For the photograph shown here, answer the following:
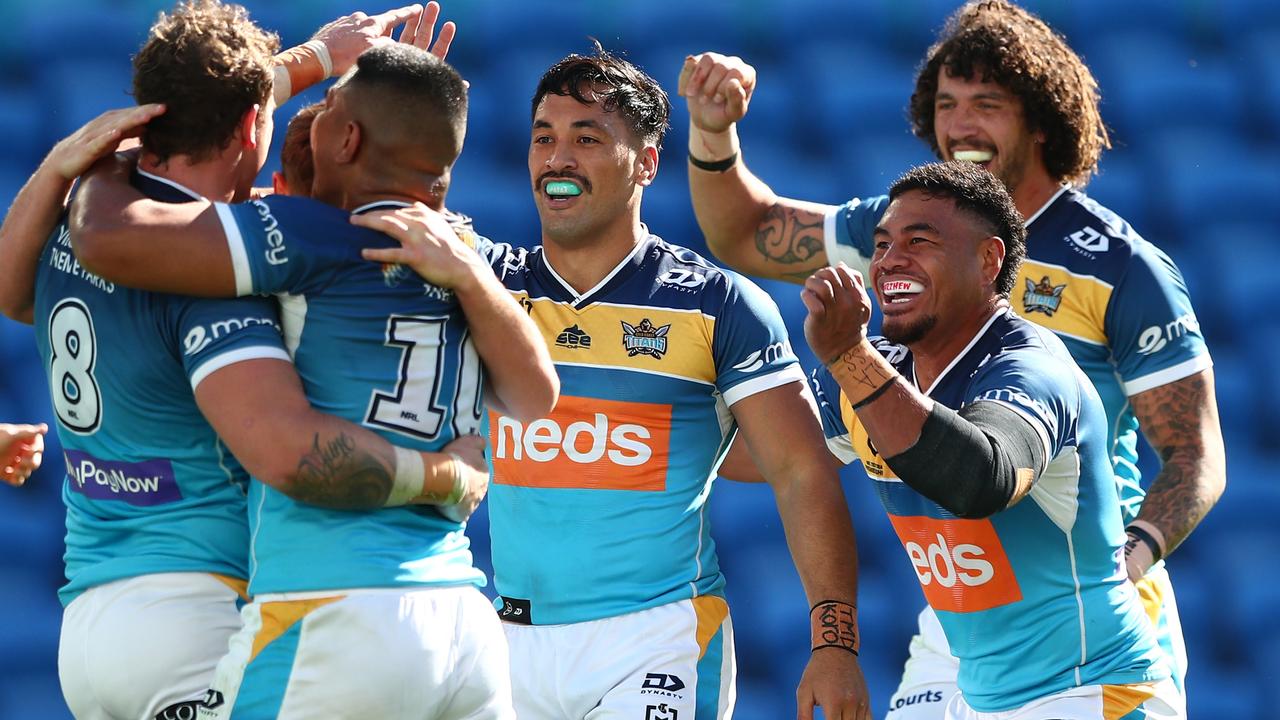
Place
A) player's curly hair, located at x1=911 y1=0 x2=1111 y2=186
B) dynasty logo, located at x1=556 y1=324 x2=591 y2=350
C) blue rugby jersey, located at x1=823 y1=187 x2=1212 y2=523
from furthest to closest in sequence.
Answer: player's curly hair, located at x1=911 y1=0 x2=1111 y2=186
blue rugby jersey, located at x1=823 y1=187 x2=1212 y2=523
dynasty logo, located at x1=556 y1=324 x2=591 y2=350

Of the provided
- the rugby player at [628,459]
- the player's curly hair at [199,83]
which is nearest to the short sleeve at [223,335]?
the player's curly hair at [199,83]

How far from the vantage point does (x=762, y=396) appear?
4.05 metres

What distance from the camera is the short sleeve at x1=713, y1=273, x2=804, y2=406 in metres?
4.06

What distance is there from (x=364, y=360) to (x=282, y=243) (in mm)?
255

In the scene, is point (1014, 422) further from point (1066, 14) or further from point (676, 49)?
point (1066, 14)

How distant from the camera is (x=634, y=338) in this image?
13.6ft

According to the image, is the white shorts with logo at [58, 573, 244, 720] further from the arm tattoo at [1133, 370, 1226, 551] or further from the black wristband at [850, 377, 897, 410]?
the arm tattoo at [1133, 370, 1226, 551]

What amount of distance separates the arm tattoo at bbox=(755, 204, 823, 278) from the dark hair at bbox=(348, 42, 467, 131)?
76.6 inches

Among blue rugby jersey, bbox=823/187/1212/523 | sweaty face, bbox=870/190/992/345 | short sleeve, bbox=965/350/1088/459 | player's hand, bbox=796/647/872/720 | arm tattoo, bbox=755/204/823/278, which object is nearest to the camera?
short sleeve, bbox=965/350/1088/459

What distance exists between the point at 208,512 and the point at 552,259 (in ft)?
4.95

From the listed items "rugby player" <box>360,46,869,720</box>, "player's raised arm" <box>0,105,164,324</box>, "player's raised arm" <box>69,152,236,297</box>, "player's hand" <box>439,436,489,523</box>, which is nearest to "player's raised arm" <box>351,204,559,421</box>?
"player's hand" <box>439,436,489,523</box>

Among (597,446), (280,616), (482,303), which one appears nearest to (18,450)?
(280,616)

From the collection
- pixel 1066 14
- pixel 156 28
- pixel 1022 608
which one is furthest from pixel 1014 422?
pixel 1066 14

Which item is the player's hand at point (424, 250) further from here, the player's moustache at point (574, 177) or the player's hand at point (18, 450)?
the player's moustache at point (574, 177)
